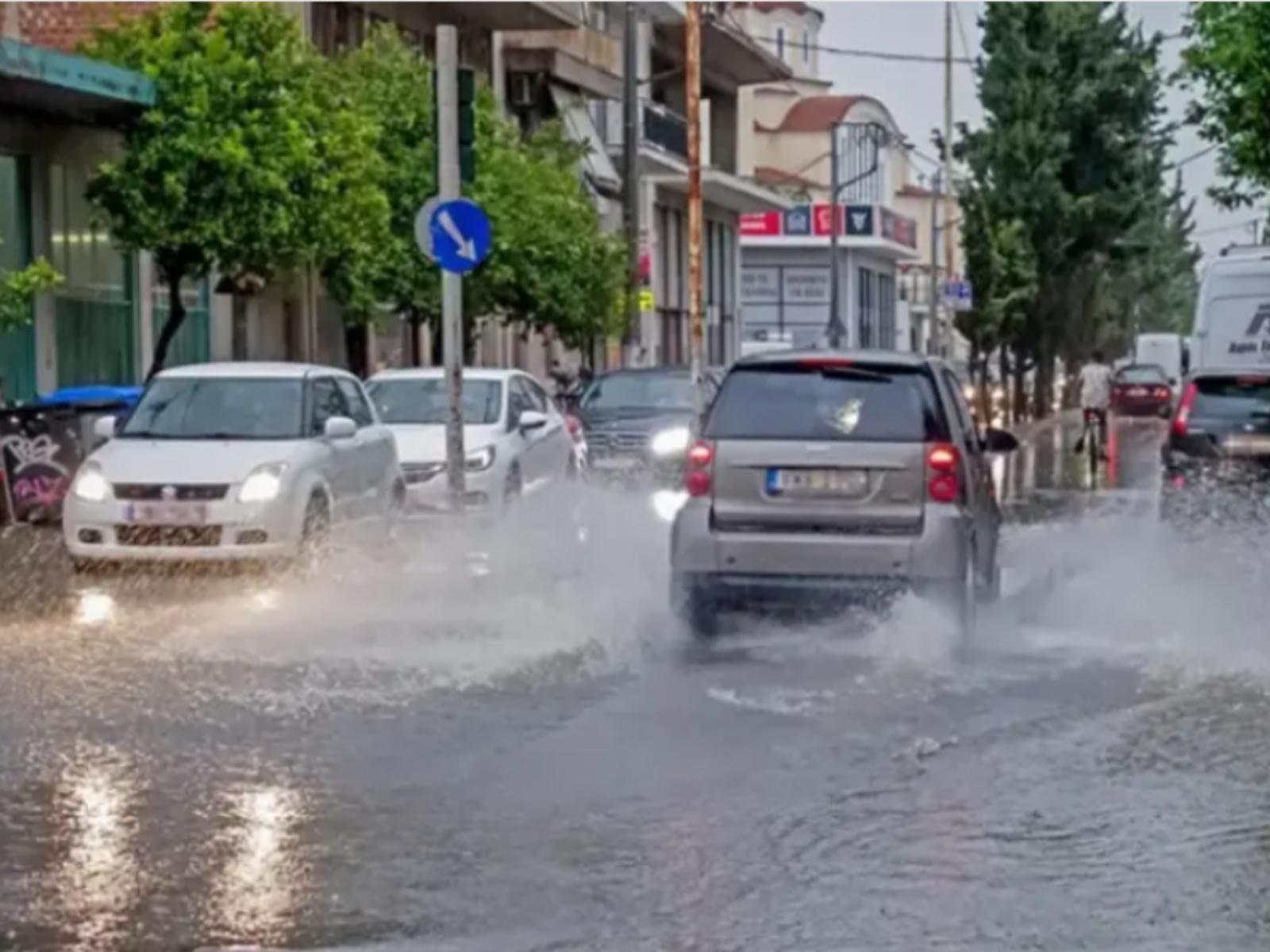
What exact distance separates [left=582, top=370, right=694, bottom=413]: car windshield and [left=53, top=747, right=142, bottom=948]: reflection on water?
18.5 metres

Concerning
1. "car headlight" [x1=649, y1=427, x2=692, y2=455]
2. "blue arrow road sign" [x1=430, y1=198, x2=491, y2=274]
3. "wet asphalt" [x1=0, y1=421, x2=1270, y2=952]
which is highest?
"blue arrow road sign" [x1=430, y1=198, x2=491, y2=274]

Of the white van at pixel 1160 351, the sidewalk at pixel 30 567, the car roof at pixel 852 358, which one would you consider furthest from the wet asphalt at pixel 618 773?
the white van at pixel 1160 351

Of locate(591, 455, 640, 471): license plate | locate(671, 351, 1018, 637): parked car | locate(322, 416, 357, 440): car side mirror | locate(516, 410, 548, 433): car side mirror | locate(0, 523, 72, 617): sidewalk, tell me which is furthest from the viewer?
locate(591, 455, 640, 471): license plate

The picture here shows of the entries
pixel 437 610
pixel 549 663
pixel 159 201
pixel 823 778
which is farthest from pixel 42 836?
pixel 159 201

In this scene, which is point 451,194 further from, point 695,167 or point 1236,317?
point 695,167

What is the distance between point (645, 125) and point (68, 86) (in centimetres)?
2546

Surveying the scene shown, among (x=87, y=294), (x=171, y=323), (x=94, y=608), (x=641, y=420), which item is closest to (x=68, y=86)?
(x=171, y=323)

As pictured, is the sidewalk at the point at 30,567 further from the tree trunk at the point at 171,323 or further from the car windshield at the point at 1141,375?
the car windshield at the point at 1141,375

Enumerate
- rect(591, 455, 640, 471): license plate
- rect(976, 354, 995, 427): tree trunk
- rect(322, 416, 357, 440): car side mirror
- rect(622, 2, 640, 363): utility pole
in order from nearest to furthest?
rect(322, 416, 357, 440): car side mirror → rect(591, 455, 640, 471): license plate → rect(622, 2, 640, 363): utility pole → rect(976, 354, 995, 427): tree trunk

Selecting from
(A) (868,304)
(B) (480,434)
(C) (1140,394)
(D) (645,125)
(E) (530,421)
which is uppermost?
(D) (645,125)

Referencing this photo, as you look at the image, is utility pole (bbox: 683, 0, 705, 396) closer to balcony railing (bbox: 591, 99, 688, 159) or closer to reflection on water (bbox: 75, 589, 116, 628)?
balcony railing (bbox: 591, 99, 688, 159)

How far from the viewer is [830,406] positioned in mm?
13773

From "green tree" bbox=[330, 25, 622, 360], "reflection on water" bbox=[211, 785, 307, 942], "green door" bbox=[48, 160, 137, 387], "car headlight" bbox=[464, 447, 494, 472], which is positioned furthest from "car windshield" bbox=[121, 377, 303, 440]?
"green tree" bbox=[330, 25, 622, 360]

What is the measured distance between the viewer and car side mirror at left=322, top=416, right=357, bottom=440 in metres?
18.7
